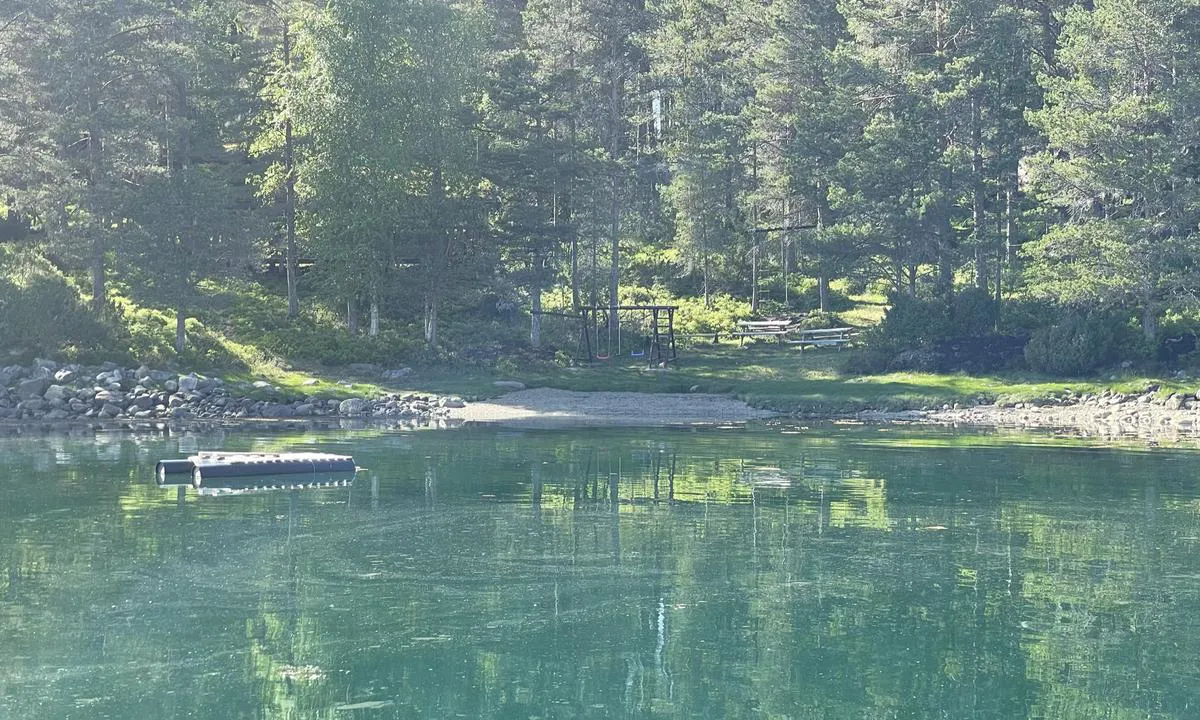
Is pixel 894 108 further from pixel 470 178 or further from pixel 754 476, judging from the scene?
pixel 754 476

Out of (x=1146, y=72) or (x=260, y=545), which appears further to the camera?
(x=1146, y=72)

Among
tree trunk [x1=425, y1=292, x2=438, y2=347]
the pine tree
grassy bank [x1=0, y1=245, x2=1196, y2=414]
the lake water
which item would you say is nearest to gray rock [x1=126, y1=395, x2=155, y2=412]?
grassy bank [x1=0, y1=245, x2=1196, y2=414]

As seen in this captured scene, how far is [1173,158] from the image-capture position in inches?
1886

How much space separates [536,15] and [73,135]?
3096 centimetres

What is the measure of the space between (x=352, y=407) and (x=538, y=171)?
1434 centimetres

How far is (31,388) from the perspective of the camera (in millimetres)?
44625

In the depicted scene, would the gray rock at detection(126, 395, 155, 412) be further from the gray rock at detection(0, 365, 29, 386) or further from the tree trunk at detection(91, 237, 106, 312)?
the tree trunk at detection(91, 237, 106, 312)

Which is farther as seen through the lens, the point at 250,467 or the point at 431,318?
the point at 431,318

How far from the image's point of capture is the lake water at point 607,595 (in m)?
12.3

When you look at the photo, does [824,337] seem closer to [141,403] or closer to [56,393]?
[141,403]

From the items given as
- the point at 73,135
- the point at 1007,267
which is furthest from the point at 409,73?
the point at 1007,267

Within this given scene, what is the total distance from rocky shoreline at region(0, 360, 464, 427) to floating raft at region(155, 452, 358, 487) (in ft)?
46.5

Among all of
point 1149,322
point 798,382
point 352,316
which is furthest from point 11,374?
point 1149,322

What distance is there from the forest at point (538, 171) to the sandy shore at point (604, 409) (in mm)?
7143
